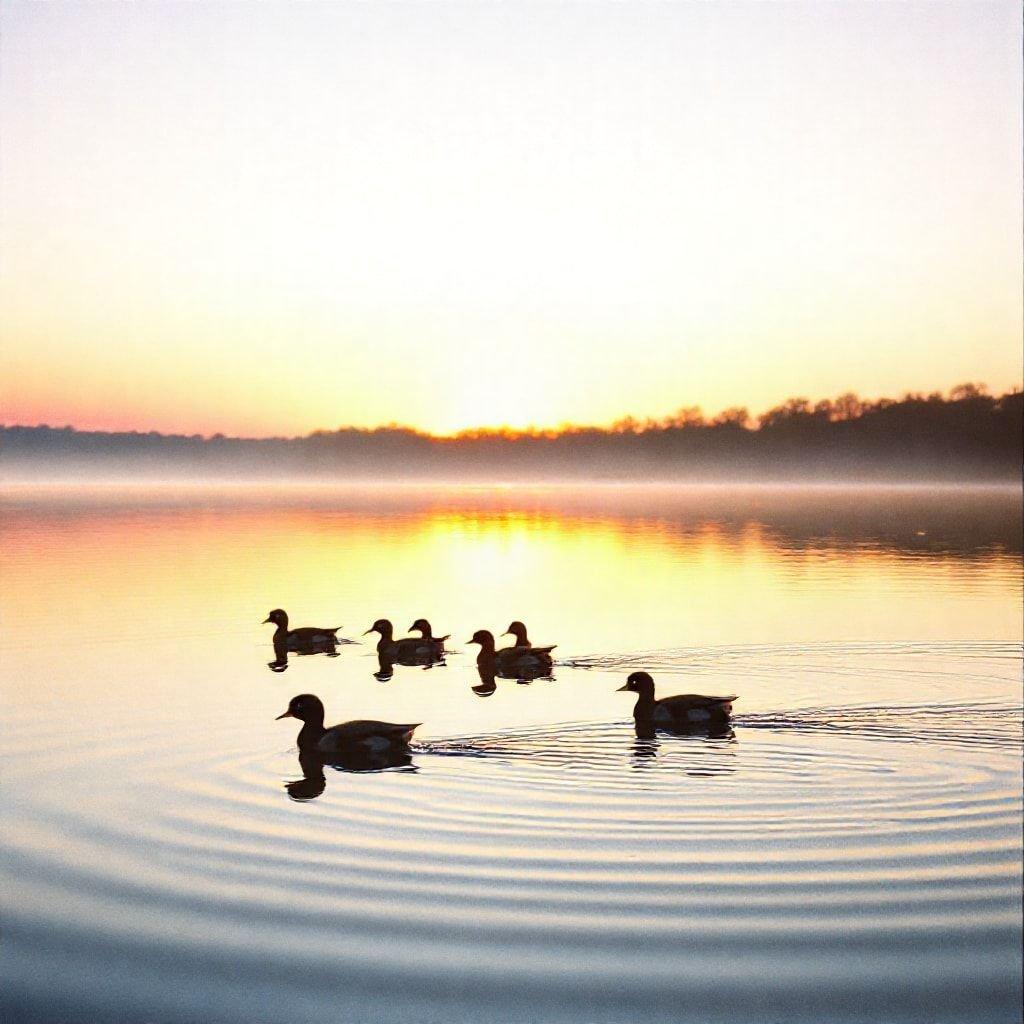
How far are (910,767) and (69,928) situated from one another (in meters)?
9.90

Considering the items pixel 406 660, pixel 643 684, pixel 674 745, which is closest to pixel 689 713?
pixel 674 745

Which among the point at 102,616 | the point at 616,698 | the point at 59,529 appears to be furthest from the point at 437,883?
the point at 59,529

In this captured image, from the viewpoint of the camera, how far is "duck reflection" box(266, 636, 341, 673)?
26547 mm

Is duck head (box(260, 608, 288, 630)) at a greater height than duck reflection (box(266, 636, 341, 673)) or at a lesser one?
greater

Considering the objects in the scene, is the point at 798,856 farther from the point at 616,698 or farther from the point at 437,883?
the point at 616,698

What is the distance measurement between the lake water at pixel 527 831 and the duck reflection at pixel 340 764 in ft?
0.42

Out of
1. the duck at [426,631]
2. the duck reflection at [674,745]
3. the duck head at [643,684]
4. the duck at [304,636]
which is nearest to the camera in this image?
the duck reflection at [674,745]

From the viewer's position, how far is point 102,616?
104ft

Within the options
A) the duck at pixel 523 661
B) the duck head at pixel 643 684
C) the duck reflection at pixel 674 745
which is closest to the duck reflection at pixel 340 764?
the duck reflection at pixel 674 745

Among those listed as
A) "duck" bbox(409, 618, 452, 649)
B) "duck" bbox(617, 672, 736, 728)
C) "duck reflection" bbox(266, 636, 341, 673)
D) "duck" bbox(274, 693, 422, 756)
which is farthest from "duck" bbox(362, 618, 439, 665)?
"duck" bbox(274, 693, 422, 756)

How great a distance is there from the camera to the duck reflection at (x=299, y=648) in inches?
1045

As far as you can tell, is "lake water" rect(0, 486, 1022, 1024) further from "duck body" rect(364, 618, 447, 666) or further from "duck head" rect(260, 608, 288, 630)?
"duck head" rect(260, 608, 288, 630)

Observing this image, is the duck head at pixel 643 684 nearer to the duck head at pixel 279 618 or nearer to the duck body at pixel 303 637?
the duck body at pixel 303 637

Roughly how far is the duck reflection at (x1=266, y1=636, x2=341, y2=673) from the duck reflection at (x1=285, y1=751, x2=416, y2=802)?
8875 mm
